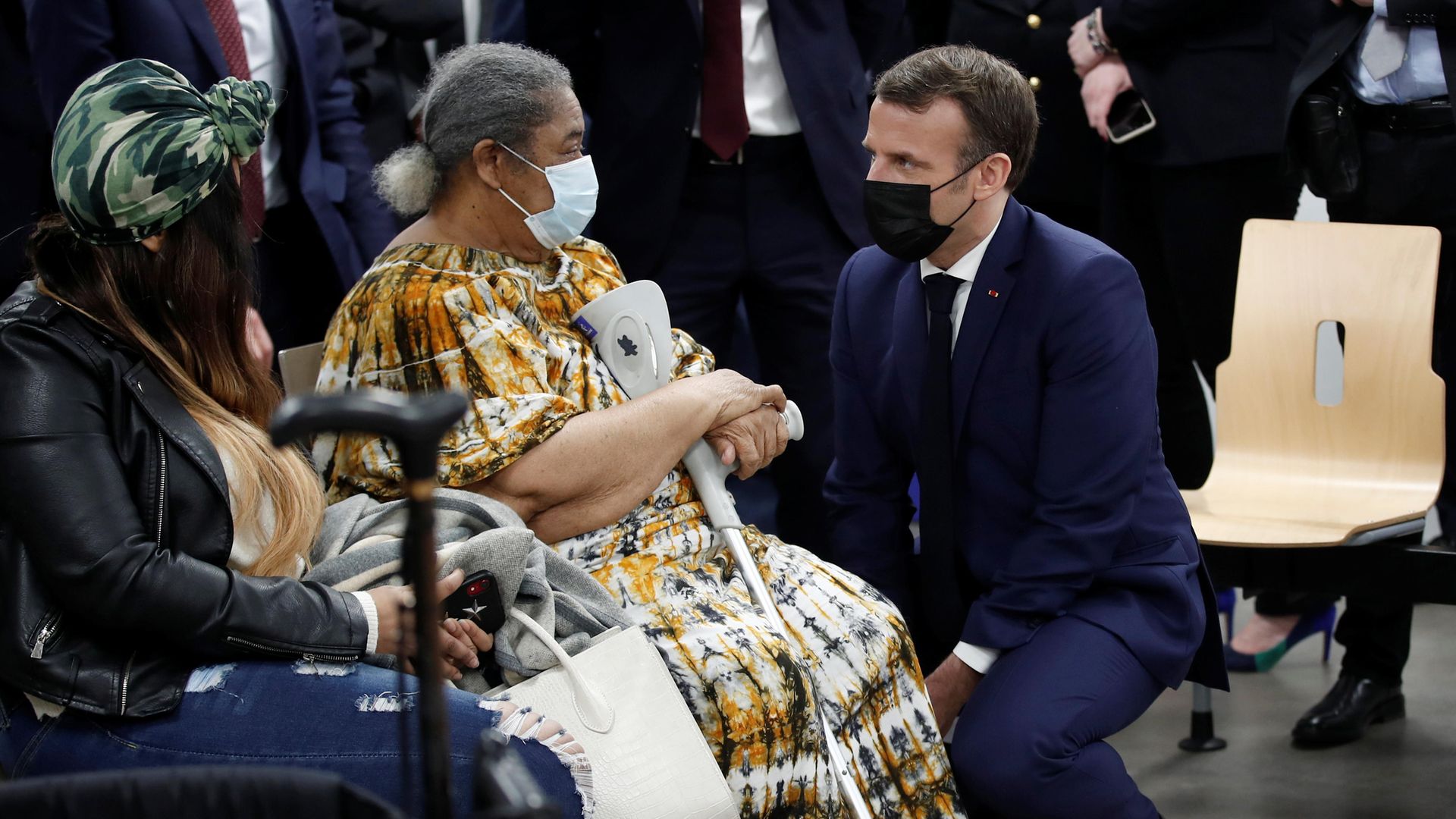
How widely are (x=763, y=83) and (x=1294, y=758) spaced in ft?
6.35

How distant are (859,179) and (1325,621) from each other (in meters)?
1.62

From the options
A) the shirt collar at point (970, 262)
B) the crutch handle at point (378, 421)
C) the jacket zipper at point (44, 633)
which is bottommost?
the jacket zipper at point (44, 633)

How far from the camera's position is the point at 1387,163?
10.8 ft

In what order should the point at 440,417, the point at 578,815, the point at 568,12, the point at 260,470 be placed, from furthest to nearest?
1. the point at 568,12
2. the point at 260,470
3. the point at 578,815
4. the point at 440,417

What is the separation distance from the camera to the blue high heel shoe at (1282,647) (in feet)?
12.4

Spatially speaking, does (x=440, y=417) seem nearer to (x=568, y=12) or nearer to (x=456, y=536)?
(x=456, y=536)

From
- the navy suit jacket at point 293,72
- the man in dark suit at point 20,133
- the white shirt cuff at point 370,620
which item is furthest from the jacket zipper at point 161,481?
the man in dark suit at point 20,133

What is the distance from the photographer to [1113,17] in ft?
12.1

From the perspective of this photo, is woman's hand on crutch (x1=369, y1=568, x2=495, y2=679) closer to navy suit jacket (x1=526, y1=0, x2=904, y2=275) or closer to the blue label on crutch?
the blue label on crutch

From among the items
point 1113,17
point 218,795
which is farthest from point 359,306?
point 1113,17

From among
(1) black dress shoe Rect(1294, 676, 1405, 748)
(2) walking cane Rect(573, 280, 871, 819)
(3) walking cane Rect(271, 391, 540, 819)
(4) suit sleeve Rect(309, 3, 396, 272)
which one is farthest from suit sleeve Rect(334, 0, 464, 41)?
(3) walking cane Rect(271, 391, 540, 819)

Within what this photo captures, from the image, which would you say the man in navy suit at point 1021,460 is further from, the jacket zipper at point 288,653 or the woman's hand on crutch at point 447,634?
the jacket zipper at point 288,653

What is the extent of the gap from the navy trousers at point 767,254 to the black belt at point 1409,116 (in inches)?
46.2

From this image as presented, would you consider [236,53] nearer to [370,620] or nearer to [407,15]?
[407,15]
